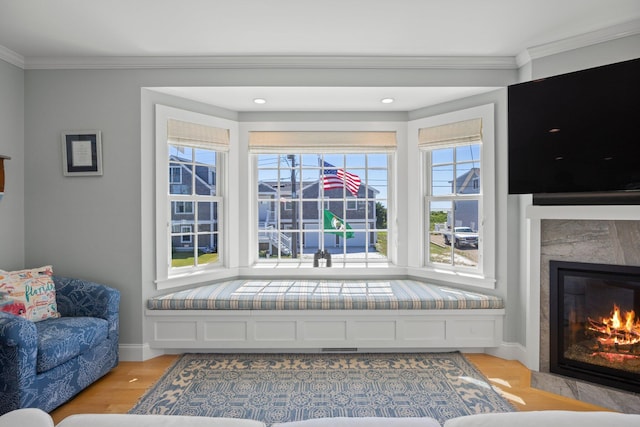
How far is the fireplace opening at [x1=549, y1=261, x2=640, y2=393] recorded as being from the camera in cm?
246

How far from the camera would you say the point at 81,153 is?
3.08m

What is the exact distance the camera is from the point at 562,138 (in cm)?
249

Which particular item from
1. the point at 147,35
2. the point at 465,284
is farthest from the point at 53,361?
the point at 465,284

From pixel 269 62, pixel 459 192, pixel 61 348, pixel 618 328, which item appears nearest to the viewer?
pixel 61 348

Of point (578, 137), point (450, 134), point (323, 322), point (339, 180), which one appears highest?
point (450, 134)

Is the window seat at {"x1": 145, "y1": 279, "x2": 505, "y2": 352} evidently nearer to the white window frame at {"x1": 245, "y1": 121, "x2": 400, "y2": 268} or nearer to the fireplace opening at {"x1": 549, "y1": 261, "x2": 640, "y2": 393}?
the fireplace opening at {"x1": 549, "y1": 261, "x2": 640, "y2": 393}

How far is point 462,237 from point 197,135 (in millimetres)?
2668

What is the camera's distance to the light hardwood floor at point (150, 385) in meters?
2.38

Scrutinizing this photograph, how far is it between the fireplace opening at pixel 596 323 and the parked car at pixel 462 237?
2.50ft

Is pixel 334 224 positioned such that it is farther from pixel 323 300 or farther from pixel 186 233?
pixel 186 233

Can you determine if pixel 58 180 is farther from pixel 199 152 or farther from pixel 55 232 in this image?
pixel 199 152

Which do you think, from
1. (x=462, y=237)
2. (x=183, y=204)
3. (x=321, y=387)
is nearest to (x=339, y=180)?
(x=462, y=237)

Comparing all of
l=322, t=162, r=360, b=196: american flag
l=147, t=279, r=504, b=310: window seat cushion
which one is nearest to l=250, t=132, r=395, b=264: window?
l=322, t=162, r=360, b=196: american flag

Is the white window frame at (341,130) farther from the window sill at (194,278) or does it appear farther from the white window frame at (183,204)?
the white window frame at (183,204)
